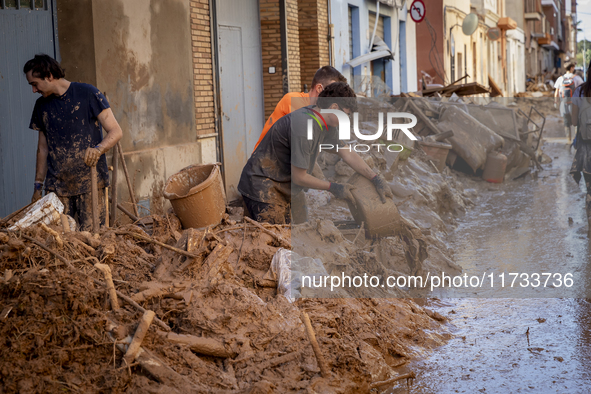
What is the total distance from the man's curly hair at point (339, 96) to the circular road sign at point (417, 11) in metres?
15.5

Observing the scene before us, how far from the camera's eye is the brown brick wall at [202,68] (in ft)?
29.0

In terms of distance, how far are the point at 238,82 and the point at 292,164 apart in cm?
581

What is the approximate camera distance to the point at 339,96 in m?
4.94

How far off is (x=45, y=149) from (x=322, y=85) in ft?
7.99

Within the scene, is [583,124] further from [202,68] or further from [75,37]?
[75,37]

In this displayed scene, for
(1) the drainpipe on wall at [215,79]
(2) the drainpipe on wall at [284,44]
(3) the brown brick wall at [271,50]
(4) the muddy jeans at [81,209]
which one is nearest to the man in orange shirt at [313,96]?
(4) the muddy jeans at [81,209]

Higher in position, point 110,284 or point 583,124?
point 583,124

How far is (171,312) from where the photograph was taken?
12.7ft

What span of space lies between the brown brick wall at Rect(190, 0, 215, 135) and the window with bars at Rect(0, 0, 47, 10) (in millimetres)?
2667

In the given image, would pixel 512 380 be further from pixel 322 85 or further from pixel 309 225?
pixel 322 85

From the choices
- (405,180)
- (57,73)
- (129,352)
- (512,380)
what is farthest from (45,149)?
(405,180)

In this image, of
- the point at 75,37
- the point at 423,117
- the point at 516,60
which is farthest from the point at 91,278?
the point at 516,60

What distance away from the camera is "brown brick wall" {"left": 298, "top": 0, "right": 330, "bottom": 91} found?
12695 millimetres

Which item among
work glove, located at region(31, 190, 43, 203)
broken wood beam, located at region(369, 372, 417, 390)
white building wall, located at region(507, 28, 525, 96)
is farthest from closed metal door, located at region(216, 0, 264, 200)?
white building wall, located at region(507, 28, 525, 96)
